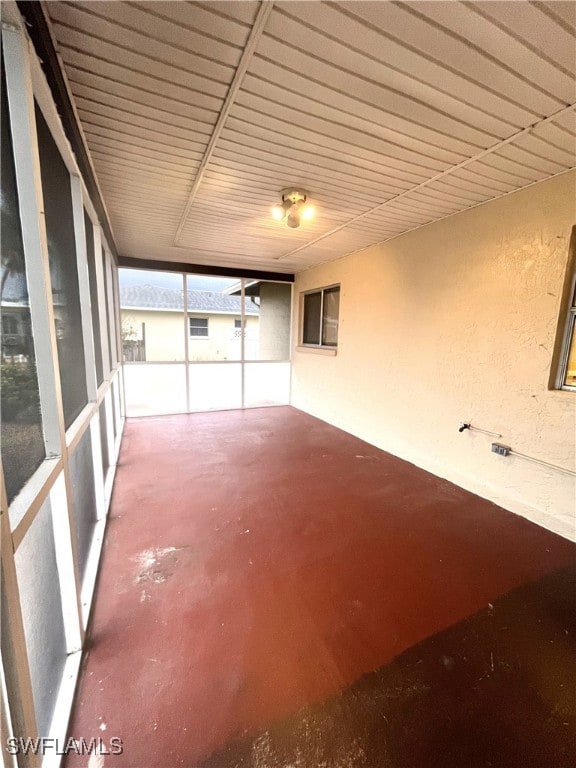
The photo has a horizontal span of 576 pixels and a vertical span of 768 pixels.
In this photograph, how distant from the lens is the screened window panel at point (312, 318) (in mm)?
5336

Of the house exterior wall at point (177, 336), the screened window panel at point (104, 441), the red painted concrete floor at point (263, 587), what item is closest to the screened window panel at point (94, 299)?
the screened window panel at point (104, 441)

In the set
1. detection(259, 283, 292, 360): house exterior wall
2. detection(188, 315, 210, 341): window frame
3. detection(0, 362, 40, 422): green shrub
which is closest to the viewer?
detection(0, 362, 40, 422): green shrub

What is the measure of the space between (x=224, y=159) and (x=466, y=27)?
1447mm

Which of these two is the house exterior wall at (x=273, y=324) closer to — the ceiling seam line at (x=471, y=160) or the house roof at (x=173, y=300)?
Answer: the house roof at (x=173, y=300)

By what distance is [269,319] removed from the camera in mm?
6309

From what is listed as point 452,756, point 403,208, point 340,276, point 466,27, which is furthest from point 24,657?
point 340,276

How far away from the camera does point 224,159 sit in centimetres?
205

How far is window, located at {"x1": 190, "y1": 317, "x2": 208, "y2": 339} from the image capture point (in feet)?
17.9

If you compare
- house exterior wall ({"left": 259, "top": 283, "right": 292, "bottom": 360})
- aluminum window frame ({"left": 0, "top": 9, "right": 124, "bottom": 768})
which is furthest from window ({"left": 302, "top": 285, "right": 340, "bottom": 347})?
aluminum window frame ({"left": 0, "top": 9, "right": 124, "bottom": 768})

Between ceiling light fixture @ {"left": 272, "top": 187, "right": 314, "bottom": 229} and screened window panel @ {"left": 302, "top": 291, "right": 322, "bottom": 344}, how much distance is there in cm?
250

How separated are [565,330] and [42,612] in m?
3.41

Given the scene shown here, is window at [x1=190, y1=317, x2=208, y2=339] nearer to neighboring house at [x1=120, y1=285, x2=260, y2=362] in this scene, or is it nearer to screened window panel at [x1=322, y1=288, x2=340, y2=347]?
neighboring house at [x1=120, y1=285, x2=260, y2=362]

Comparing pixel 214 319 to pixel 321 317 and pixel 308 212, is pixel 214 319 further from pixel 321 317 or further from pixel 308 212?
pixel 308 212

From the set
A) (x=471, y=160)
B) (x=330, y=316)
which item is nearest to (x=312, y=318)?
(x=330, y=316)
